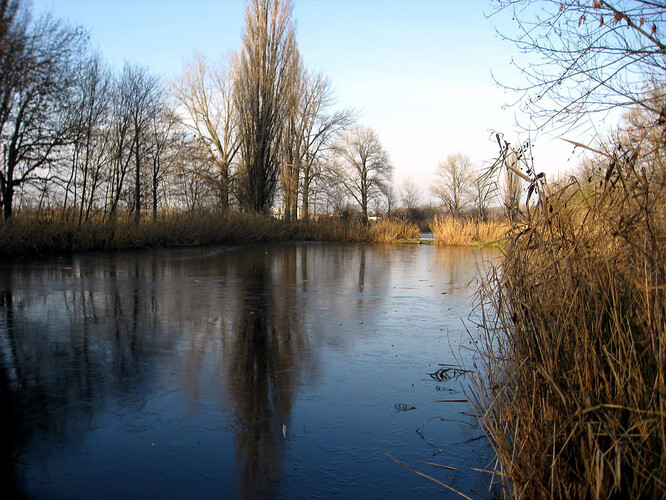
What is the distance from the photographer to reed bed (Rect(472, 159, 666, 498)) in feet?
8.00

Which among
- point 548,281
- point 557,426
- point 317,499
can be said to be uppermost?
point 548,281

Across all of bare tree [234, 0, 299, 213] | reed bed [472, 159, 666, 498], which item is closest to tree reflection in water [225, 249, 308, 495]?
reed bed [472, 159, 666, 498]

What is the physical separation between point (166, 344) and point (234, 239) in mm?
22912

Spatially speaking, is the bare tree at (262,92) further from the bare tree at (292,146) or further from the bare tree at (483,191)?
the bare tree at (483,191)

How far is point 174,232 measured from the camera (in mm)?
23391

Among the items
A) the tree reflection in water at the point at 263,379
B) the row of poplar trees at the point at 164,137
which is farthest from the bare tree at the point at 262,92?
the tree reflection in water at the point at 263,379

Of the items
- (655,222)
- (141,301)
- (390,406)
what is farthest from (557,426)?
(141,301)

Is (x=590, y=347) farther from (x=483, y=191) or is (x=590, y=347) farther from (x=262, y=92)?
(x=262, y=92)

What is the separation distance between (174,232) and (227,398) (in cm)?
1990

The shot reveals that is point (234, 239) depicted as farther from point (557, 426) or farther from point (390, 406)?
point (557, 426)

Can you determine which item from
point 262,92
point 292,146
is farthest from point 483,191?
point 292,146

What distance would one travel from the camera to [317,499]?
2967 millimetres

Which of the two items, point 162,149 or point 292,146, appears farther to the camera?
point 292,146

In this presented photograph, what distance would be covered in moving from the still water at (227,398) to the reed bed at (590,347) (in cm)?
55
